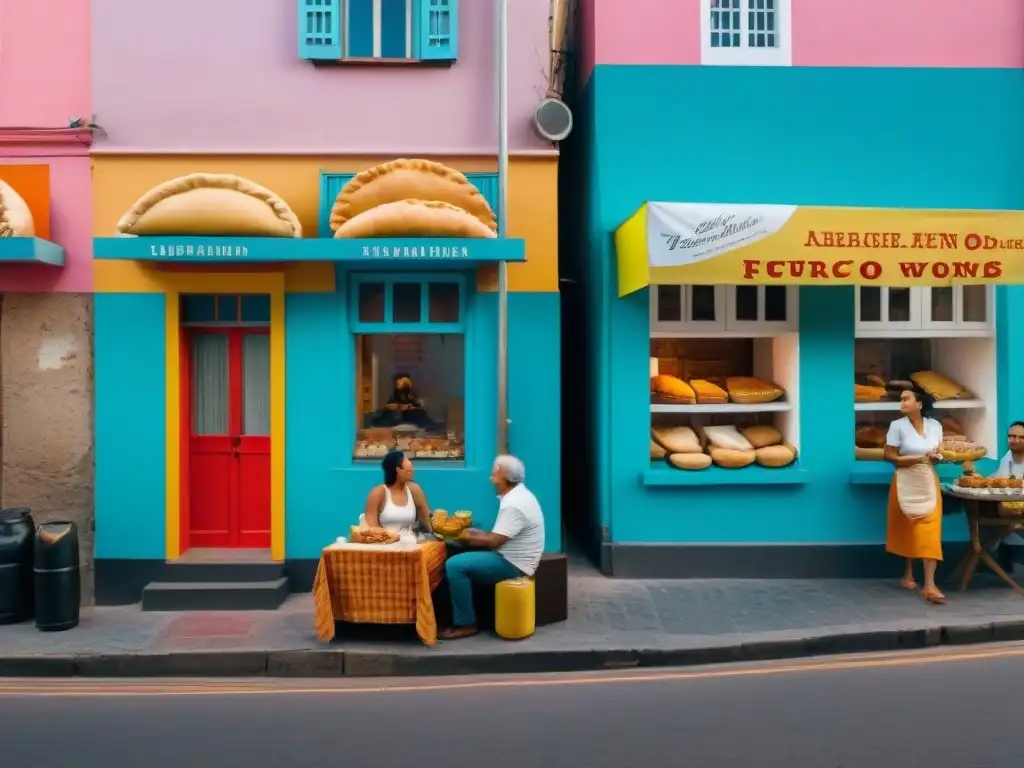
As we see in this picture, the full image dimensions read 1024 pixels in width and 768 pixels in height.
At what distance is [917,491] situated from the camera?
324 inches

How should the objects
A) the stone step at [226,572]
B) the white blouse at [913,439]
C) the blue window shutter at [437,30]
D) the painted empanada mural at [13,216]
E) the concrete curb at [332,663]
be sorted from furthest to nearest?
1. the blue window shutter at [437,30]
2. the stone step at [226,572]
3. the painted empanada mural at [13,216]
4. the white blouse at [913,439]
5. the concrete curb at [332,663]

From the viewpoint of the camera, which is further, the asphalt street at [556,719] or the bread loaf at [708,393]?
the bread loaf at [708,393]

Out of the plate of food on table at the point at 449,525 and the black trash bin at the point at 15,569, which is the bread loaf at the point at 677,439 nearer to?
the plate of food on table at the point at 449,525

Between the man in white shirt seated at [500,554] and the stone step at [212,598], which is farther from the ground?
the man in white shirt seated at [500,554]

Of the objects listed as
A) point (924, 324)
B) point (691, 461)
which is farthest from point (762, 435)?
point (924, 324)

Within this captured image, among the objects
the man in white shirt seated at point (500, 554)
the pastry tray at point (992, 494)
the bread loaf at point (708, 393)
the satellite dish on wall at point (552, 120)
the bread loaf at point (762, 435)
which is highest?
the satellite dish on wall at point (552, 120)

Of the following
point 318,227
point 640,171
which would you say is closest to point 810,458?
point 640,171

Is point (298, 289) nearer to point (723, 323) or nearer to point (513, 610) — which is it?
point (513, 610)

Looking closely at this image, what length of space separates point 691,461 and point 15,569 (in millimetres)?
6288

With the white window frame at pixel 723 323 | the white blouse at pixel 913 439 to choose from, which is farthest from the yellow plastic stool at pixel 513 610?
the white blouse at pixel 913 439

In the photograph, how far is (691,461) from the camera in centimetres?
908

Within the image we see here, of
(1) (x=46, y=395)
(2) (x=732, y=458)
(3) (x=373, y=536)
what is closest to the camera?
(3) (x=373, y=536)

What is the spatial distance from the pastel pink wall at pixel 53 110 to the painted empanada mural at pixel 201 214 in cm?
95

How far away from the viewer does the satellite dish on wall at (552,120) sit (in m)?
8.84
